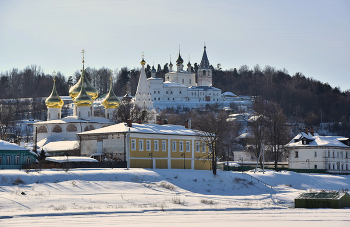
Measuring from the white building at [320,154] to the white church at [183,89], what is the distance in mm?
62918

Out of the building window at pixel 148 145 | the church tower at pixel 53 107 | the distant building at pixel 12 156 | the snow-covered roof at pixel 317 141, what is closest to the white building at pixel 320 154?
the snow-covered roof at pixel 317 141

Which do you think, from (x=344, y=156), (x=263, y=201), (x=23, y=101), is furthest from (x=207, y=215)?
(x=23, y=101)

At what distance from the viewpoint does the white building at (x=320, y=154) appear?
51031mm

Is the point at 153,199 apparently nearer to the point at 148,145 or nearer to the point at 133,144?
the point at 133,144

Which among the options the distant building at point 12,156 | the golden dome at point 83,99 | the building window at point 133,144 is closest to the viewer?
the distant building at point 12,156

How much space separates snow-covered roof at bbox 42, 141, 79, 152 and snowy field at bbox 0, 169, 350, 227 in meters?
16.0

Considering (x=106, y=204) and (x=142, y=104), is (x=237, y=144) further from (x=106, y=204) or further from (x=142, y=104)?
(x=106, y=204)

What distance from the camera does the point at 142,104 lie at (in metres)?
72.2

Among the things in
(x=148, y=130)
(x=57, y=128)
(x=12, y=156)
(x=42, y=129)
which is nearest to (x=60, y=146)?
(x=57, y=128)

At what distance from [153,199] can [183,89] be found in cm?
9998

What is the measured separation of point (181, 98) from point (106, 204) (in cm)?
10112

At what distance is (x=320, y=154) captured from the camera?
51.1 meters

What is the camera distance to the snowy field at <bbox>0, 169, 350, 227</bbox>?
21.2m

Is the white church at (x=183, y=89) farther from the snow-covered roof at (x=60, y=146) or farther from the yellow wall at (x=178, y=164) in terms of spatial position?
the yellow wall at (x=178, y=164)
